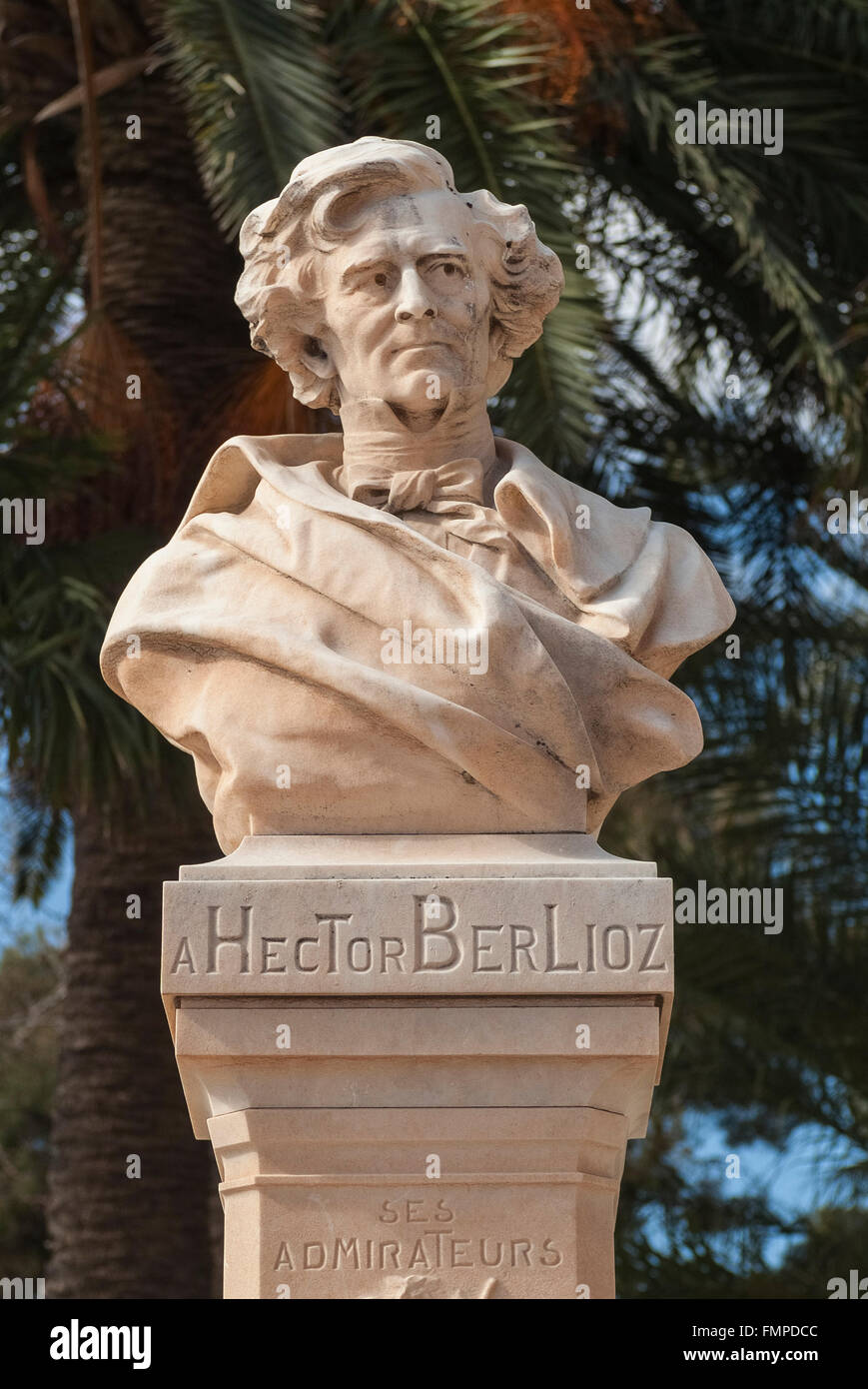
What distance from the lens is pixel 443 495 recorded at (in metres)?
6.03

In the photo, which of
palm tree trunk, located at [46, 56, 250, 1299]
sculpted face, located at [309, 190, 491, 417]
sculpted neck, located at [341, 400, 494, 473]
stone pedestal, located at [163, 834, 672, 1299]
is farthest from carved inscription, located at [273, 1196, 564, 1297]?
palm tree trunk, located at [46, 56, 250, 1299]

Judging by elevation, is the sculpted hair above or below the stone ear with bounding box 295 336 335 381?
above

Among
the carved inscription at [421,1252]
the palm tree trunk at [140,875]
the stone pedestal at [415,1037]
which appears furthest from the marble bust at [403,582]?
the palm tree trunk at [140,875]

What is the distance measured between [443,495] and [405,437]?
174 mm

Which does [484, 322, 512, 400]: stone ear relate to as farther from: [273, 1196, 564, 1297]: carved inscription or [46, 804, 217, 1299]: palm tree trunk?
[46, 804, 217, 1299]: palm tree trunk

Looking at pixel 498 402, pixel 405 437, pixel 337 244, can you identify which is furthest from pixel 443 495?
pixel 498 402

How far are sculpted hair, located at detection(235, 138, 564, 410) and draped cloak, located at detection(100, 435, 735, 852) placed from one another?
1.29 feet

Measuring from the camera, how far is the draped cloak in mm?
5590

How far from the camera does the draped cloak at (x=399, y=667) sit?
18.3 feet

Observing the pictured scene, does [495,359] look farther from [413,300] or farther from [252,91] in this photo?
[252,91]

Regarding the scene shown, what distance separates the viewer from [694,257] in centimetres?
1245

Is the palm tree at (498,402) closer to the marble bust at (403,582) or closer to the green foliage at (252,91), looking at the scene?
the green foliage at (252,91)

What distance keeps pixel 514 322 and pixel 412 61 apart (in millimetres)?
3723

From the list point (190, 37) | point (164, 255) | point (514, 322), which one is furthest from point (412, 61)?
point (514, 322)
